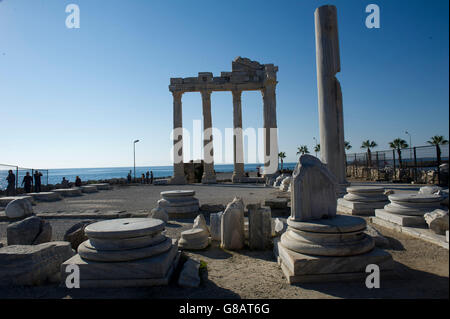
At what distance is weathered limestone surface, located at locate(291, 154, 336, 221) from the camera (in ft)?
14.9

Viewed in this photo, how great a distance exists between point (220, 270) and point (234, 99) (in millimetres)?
22876

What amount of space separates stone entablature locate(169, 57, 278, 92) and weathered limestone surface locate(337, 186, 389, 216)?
19.0 m

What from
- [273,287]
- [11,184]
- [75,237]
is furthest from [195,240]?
[11,184]

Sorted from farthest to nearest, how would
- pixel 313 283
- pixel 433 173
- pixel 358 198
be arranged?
pixel 433 173, pixel 358 198, pixel 313 283

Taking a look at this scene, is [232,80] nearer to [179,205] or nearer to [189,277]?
[179,205]

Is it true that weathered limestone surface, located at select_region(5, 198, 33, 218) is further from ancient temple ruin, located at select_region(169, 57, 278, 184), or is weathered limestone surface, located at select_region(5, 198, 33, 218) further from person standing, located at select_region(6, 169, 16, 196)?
ancient temple ruin, located at select_region(169, 57, 278, 184)

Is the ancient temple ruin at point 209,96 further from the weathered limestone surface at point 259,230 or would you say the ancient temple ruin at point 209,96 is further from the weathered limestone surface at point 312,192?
the weathered limestone surface at point 312,192

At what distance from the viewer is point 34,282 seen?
13.5 ft

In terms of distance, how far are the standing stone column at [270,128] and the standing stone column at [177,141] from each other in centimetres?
792

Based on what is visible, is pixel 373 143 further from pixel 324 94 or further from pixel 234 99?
pixel 324 94

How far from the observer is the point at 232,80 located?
2588 centimetres

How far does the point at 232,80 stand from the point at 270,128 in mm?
6126
